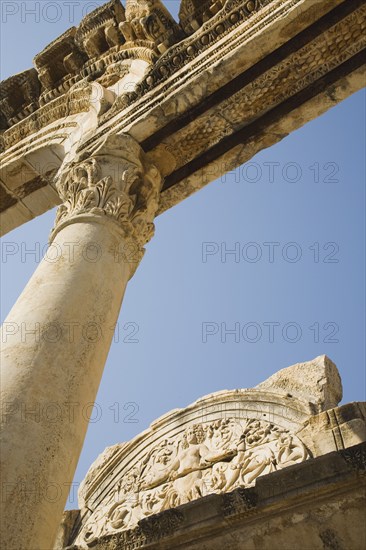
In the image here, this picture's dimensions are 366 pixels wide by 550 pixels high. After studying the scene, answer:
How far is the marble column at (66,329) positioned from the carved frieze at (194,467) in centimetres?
202

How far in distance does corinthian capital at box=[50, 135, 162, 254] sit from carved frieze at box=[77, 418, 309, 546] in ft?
6.95

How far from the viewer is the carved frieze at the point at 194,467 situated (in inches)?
223

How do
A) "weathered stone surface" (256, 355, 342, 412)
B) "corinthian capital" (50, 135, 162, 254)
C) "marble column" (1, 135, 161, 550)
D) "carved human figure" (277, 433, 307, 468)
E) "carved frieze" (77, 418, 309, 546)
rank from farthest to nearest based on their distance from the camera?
"weathered stone surface" (256, 355, 342, 412)
"carved frieze" (77, 418, 309, 546)
"carved human figure" (277, 433, 307, 468)
"corinthian capital" (50, 135, 162, 254)
"marble column" (1, 135, 161, 550)

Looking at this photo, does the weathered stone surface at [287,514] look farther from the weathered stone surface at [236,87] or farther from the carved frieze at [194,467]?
the weathered stone surface at [236,87]

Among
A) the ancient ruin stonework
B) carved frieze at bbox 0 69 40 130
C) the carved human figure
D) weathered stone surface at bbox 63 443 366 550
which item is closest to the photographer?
weathered stone surface at bbox 63 443 366 550

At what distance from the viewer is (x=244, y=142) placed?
6.27 m

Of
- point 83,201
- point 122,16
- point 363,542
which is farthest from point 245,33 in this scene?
point 363,542

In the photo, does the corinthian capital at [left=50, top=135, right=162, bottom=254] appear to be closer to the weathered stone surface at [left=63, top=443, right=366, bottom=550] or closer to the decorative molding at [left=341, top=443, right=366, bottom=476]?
the weathered stone surface at [left=63, top=443, right=366, bottom=550]

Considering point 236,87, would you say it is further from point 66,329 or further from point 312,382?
point 66,329

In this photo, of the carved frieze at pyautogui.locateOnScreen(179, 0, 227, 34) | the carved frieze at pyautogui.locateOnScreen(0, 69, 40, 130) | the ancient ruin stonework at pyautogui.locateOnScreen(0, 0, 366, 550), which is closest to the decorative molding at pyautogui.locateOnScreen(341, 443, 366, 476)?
the ancient ruin stonework at pyautogui.locateOnScreen(0, 0, 366, 550)

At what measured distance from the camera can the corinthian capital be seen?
531 centimetres

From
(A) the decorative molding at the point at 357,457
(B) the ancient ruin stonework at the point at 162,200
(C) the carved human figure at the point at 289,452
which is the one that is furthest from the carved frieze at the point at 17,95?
(A) the decorative molding at the point at 357,457

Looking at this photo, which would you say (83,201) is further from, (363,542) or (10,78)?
(10,78)

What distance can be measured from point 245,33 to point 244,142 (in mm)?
1041
